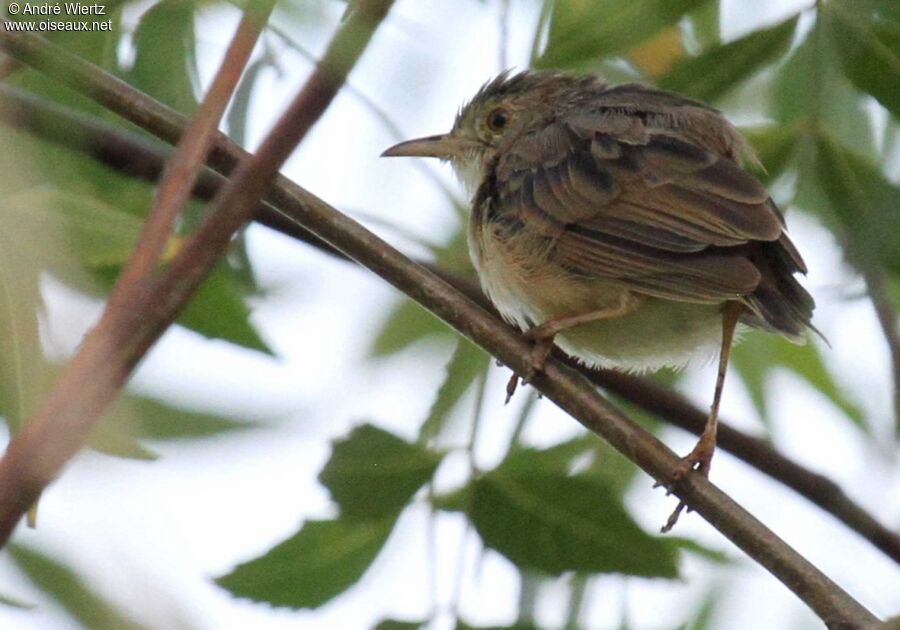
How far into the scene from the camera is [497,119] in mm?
5070

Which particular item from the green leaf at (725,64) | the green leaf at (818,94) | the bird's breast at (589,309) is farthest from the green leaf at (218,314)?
the green leaf at (818,94)

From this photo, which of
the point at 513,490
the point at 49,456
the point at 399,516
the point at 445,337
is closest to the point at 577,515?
the point at 513,490

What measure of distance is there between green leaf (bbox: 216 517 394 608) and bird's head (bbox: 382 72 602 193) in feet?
6.22

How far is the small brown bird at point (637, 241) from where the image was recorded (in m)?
3.54

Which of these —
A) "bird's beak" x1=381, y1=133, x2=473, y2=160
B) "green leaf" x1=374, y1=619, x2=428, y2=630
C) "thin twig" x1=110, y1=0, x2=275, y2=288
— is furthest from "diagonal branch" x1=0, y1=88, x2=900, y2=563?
"thin twig" x1=110, y1=0, x2=275, y2=288

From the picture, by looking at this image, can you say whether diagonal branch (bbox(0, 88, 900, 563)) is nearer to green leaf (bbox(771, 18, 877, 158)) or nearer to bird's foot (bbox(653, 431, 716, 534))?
bird's foot (bbox(653, 431, 716, 534))

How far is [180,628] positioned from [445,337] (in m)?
3.46

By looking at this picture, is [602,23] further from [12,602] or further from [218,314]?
[12,602]

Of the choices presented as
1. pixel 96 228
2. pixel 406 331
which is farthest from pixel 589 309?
pixel 96 228

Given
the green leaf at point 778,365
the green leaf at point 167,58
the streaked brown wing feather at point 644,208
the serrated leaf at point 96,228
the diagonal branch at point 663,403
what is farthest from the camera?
the green leaf at point 778,365

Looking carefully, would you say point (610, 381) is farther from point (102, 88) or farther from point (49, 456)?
point (49, 456)

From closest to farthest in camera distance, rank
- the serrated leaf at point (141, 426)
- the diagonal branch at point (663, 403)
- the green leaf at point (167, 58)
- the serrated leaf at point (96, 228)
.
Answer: the serrated leaf at point (141, 426)
the serrated leaf at point (96, 228)
the green leaf at point (167, 58)
the diagonal branch at point (663, 403)

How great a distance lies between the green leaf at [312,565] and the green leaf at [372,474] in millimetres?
52

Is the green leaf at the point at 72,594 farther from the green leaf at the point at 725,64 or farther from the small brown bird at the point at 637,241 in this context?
the green leaf at the point at 725,64
